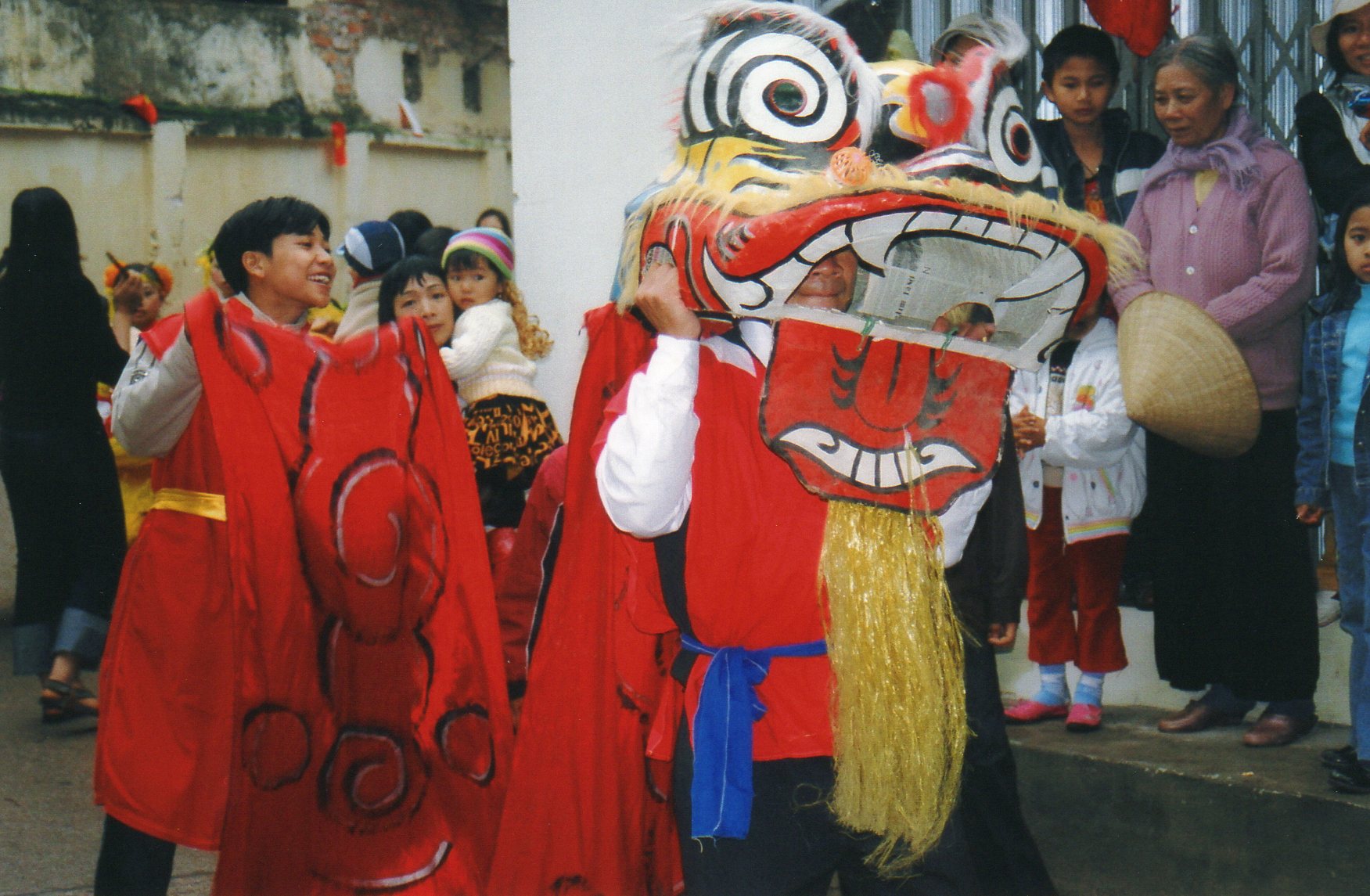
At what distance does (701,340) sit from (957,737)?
0.78 metres

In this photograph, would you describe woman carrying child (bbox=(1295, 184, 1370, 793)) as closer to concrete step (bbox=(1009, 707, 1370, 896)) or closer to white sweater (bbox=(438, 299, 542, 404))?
concrete step (bbox=(1009, 707, 1370, 896))

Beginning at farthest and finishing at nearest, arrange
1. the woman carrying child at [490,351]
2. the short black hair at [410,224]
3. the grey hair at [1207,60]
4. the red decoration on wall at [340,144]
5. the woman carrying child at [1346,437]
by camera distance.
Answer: the red decoration on wall at [340,144]
the short black hair at [410,224]
the woman carrying child at [490,351]
the grey hair at [1207,60]
the woman carrying child at [1346,437]

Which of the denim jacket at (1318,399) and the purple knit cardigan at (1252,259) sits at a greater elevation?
the purple knit cardigan at (1252,259)

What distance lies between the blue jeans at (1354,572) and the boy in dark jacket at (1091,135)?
47.3 inches

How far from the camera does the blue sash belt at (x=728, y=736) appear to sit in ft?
7.48

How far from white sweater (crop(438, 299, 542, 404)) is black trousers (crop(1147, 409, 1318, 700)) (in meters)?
2.16

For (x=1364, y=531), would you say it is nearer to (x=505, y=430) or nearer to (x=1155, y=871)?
(x=1155, y=871)

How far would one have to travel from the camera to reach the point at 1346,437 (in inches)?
151

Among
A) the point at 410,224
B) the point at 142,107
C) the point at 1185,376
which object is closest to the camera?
the point at 1185,376

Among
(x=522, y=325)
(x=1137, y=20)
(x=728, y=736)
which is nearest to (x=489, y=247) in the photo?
(x=522, y=325)

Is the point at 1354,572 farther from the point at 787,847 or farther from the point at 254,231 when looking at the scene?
the point at 254,231

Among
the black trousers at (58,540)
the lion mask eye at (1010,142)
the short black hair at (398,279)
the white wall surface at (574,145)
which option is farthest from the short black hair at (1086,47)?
the black trousers at (58,540)

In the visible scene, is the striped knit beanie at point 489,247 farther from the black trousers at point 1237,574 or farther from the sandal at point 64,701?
the black trousers at point 1237,574

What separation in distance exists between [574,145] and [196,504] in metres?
3.20
